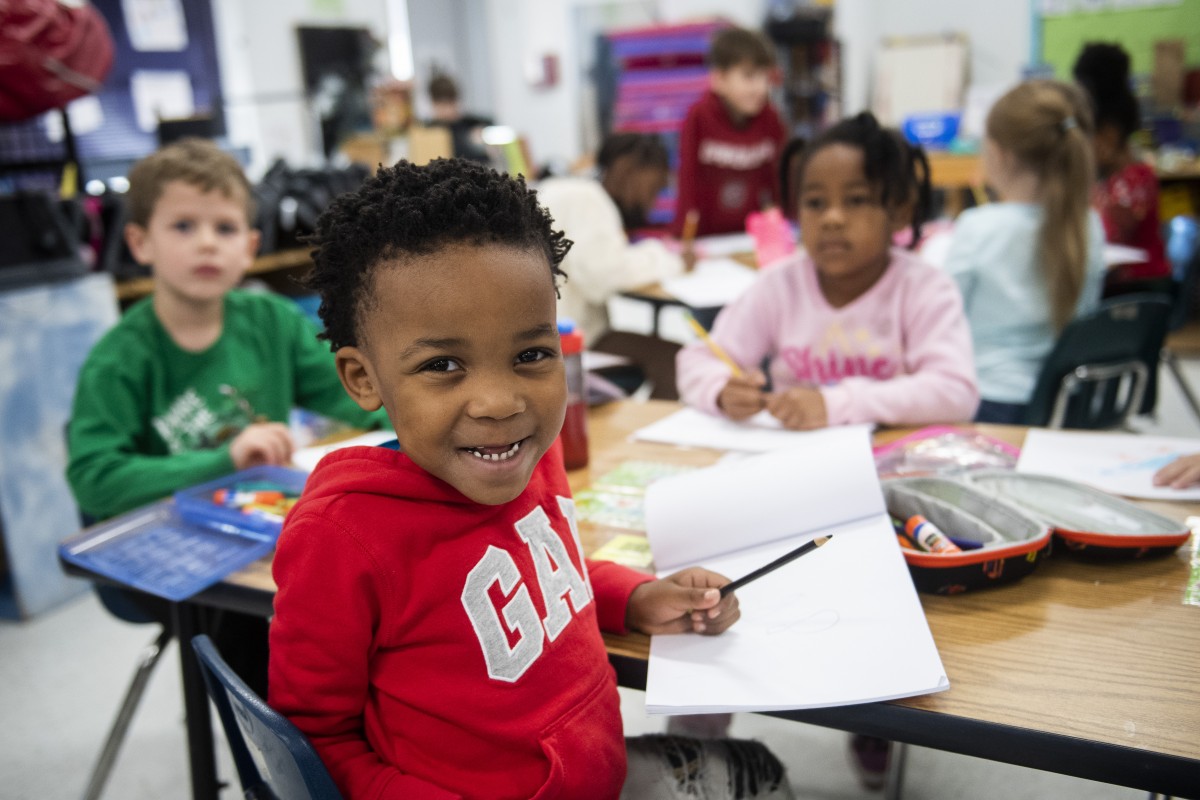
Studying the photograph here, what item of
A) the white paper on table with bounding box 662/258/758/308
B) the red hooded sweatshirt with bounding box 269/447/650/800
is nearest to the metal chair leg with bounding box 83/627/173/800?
the red hooded sweatshirt with bounding box 269/447/650/800

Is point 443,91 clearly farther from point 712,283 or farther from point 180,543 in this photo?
point 180,543

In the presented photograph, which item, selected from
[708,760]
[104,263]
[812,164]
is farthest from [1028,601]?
[104,263]

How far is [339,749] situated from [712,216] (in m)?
3.04

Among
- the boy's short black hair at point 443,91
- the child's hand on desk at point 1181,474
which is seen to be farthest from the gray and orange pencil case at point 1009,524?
the boy's short black hair at point 443,91

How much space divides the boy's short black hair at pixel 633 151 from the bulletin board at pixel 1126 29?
133 inches

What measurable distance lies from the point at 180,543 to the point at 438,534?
48 centimetres

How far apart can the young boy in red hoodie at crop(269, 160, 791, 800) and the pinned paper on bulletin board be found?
231 inches

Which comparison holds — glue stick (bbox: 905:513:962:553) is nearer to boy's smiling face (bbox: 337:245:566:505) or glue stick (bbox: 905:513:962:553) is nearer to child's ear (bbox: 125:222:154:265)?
boy's smiling face (bbox: 337:245:566:505)

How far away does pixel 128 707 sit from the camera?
1342 mm

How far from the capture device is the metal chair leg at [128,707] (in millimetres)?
1331

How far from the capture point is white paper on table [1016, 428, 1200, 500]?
3.24ft

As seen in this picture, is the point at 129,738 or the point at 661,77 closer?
the point at 129,738

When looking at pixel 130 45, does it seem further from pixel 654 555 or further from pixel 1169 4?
pixel 1169 4

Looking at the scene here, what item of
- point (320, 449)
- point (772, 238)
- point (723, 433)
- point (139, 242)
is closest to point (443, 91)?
point (772, 238)
